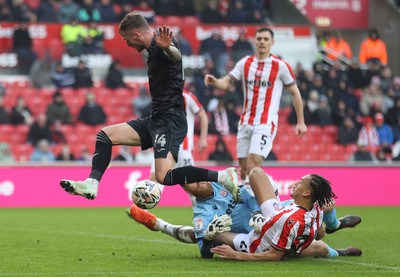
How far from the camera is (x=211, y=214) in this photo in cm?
910

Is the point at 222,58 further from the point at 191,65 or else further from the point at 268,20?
the point at 268,20

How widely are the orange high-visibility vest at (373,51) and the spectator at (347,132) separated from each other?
4366 millimetres

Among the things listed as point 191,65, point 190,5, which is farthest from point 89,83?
point 190,5

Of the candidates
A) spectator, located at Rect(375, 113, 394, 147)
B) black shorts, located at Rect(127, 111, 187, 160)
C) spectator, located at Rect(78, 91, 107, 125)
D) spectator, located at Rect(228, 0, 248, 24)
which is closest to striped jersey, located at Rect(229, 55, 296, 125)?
black shorts, located at Rect(127, 111, 187, 160)

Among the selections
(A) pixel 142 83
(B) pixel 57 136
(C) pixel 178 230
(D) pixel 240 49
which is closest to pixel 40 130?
(B) pixel 57 136

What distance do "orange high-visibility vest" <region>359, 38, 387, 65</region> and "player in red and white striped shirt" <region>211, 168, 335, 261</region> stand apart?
63.1ft

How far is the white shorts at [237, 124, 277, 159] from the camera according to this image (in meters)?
12.3

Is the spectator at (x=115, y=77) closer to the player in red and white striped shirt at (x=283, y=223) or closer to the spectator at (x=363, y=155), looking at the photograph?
the spectator at (x=363, y=155)

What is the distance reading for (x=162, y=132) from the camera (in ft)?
32.0

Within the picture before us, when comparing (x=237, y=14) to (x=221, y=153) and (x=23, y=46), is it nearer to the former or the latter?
(x=23, y=46)

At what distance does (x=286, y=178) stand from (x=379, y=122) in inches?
190

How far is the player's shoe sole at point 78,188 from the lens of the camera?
8.97m

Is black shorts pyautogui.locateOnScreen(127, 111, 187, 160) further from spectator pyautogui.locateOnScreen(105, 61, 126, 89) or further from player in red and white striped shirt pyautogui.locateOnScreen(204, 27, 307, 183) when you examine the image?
spectator pyautogui.locateOnScreen(105, 61, 126, 89)

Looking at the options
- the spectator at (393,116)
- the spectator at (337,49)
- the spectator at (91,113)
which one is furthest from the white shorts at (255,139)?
the spectator at (337,49)
